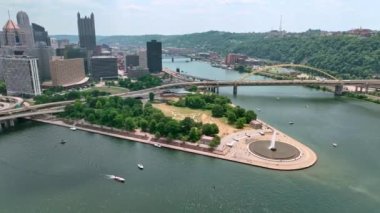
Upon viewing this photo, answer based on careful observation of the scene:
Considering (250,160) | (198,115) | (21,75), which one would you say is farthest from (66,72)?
(250,160)

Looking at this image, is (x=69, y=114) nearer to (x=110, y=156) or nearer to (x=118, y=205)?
(x=110, y=156)

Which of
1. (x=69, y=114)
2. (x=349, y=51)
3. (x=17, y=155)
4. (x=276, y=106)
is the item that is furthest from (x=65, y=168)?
(x=349, y=51)

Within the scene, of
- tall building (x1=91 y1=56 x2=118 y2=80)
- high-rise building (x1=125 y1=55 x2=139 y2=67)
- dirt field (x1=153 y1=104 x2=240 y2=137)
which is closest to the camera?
dirt field (x1=153 y1=104 x2=240 y2=137)

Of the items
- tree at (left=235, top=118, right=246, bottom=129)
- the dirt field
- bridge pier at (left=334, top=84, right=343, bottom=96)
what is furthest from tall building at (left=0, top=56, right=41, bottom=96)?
bridge pier at (left=334, top=84, right=343, bottom=96)

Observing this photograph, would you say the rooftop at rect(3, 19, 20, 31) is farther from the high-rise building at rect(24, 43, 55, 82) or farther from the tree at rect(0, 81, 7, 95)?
the tree at rect(0, 81, 7, 95)

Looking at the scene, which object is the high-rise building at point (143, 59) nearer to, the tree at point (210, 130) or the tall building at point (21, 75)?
the tall building at point (21, 75)
